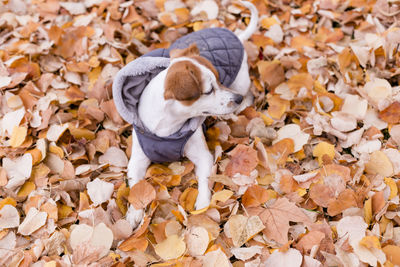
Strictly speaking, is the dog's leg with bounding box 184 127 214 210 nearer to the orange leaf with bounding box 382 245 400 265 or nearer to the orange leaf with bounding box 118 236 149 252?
the orange leaf with bounding box 118 236 149 252

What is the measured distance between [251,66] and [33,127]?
128 centimetres

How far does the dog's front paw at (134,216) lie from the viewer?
163cm

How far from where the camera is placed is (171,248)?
153 cm

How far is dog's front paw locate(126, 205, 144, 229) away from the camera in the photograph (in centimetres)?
163

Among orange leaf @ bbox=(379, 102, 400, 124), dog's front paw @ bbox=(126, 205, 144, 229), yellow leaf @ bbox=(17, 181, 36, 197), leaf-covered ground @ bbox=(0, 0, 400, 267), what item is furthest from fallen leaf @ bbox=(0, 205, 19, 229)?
orange leaf @ bbox=(379, 102, 400, 124)

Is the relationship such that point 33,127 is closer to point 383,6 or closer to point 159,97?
point 159,97

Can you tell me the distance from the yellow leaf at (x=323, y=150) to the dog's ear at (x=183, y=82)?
748mm

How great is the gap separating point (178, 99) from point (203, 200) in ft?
1.72

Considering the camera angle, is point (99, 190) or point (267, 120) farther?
point (267, 120)

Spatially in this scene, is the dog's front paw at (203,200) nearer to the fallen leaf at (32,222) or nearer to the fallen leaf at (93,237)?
the fallen leaf at (93,237)

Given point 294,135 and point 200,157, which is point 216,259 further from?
point 294,135

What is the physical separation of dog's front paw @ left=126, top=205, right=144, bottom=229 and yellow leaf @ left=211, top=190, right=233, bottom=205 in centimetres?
32

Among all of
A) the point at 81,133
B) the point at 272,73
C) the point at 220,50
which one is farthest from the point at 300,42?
the point at 81,133

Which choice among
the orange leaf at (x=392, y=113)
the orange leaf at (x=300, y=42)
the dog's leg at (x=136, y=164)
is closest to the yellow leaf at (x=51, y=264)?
the dog's leg at (x=136, y=164)
